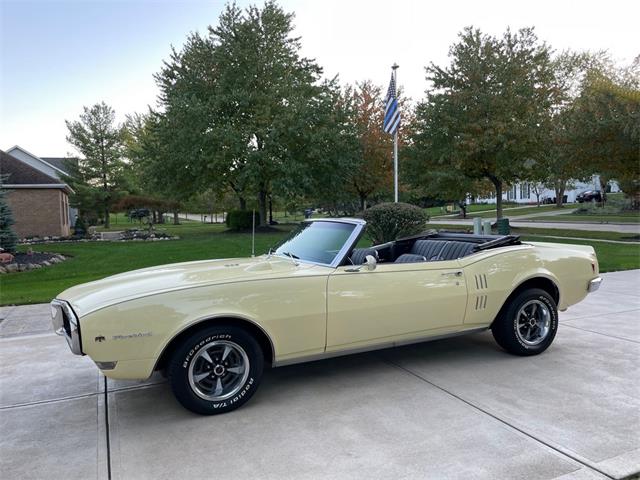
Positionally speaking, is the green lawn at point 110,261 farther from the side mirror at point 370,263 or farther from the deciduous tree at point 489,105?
the side mirror at point 370,263

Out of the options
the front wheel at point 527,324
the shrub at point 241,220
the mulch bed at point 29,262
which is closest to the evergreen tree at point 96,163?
the shrub at point 241,220

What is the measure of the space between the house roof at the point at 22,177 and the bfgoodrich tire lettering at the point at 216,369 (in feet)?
83.2

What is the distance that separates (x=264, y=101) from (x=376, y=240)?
14.8m

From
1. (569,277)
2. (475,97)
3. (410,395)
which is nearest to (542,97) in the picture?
(475,97)

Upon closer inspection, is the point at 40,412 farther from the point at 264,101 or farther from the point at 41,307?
the point at 264,101

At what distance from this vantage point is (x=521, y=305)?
4684 millimetres

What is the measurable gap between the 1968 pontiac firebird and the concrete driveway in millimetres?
343

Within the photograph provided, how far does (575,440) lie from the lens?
9.91 feet

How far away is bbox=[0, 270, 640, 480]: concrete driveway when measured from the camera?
2.78 meters

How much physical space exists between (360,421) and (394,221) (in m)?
9.54

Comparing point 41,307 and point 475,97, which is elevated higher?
point 475,97

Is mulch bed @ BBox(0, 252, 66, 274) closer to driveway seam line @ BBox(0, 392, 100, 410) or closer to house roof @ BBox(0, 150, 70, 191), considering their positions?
driveway seam line @ BBox(0, 392, 100, 410)

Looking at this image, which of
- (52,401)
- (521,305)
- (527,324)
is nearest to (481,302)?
(521,305)

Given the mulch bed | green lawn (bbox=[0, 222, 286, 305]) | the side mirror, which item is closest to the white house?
green lawn (bbox=[0, 222, 286, 305])
